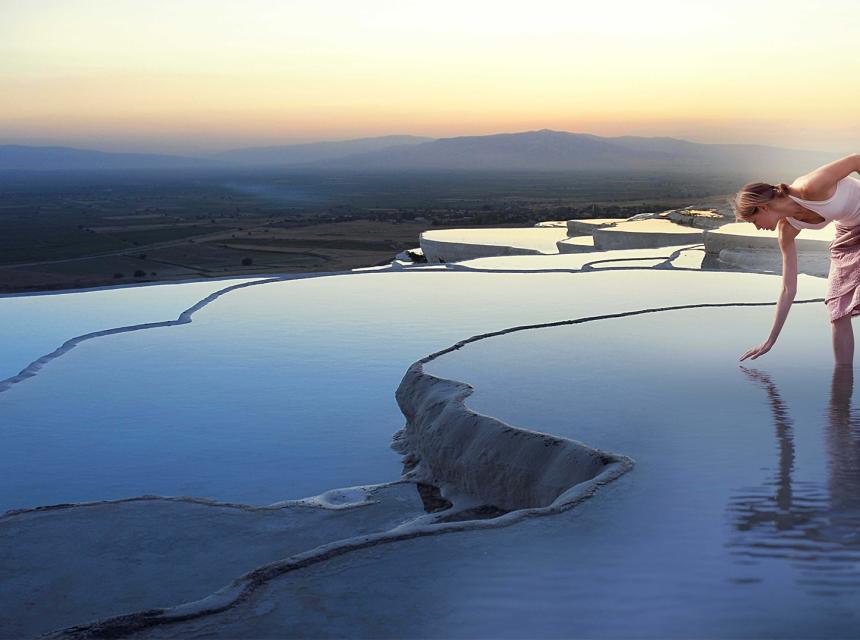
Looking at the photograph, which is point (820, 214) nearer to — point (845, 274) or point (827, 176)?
point (827, 176)

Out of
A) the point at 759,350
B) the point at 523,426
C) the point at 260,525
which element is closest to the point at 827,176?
the point at 759,350

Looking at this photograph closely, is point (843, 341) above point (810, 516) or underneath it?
above

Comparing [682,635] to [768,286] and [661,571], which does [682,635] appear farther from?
[768,286]

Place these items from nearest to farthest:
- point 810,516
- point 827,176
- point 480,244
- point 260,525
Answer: point 810,516, point 827,176, point 260,525, point 480,244

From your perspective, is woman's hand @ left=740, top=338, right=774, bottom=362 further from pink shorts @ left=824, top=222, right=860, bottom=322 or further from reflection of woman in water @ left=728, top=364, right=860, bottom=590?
reflection of woman in water @ left=728, top=364, right=860, bottom=590

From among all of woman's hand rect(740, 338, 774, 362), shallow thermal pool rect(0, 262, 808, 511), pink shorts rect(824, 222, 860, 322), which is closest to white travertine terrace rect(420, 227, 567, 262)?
shallow thermal pool rect(0, 262, 808, 511)

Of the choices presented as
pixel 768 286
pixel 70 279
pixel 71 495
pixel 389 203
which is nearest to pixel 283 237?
Answer: pixel 70 279
